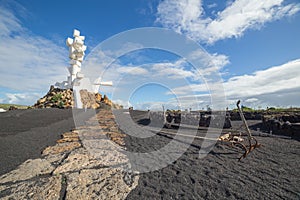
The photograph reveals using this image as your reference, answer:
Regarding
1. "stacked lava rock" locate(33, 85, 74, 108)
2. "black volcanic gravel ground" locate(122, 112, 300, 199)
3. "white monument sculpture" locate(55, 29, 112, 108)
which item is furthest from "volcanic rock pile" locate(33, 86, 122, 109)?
"black volcanic gravel ground" locate(122, 112, 300, 199)

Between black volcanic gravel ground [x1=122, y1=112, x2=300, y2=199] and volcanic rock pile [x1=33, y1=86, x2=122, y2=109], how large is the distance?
1619 centimetres

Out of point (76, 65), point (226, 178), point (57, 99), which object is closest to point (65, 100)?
point (57, 99)

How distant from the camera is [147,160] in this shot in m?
5.29

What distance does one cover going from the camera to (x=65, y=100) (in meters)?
18.8

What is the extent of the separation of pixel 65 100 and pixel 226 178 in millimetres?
18557

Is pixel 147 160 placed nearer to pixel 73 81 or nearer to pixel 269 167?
pixel 269 167

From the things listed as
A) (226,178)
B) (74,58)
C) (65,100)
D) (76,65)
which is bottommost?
(226,178)

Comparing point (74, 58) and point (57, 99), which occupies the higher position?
point (74, 58)

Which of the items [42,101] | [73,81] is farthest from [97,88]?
[42,101]

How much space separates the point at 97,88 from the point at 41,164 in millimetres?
22286

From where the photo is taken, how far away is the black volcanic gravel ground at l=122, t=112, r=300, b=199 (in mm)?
3326

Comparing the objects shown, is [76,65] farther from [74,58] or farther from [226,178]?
[226,178]

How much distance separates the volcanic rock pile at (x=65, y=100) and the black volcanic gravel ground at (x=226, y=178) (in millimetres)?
16189

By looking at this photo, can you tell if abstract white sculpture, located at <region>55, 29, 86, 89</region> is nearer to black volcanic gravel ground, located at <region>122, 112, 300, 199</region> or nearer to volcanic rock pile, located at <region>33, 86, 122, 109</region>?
volcanic rock pile, located at <region>33, 86, 122, 109</region>
